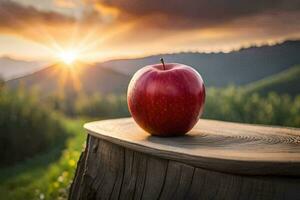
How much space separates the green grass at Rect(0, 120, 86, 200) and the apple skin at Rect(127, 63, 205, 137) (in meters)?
2.33

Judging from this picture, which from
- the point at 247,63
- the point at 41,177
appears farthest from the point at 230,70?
A: the point at 41,177

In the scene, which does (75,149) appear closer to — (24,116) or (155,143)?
(24,116)

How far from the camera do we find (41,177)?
20.3 ft

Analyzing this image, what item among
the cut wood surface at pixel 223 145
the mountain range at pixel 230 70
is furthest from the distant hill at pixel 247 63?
the cut wood surface at pixel 223 145

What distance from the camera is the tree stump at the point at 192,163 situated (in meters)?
1.74

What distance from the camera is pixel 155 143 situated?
2102 millimetres

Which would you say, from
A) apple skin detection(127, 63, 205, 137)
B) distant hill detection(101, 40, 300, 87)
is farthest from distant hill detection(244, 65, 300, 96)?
apple skin detection(127, 63, 205, 137)

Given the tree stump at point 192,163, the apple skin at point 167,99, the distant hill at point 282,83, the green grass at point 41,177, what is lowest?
the green grass at point 41,177

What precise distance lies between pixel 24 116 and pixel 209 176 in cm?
623

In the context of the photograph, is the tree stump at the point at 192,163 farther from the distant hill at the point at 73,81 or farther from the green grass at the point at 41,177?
the distant hill at the point at 73,81

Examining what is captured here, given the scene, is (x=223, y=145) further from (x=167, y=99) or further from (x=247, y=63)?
(x=247, y=63)

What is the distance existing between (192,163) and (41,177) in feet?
15.4

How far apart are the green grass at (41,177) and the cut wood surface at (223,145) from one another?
2185 millimetres

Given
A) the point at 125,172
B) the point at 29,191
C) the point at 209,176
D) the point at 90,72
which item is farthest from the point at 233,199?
the point at 90,72
